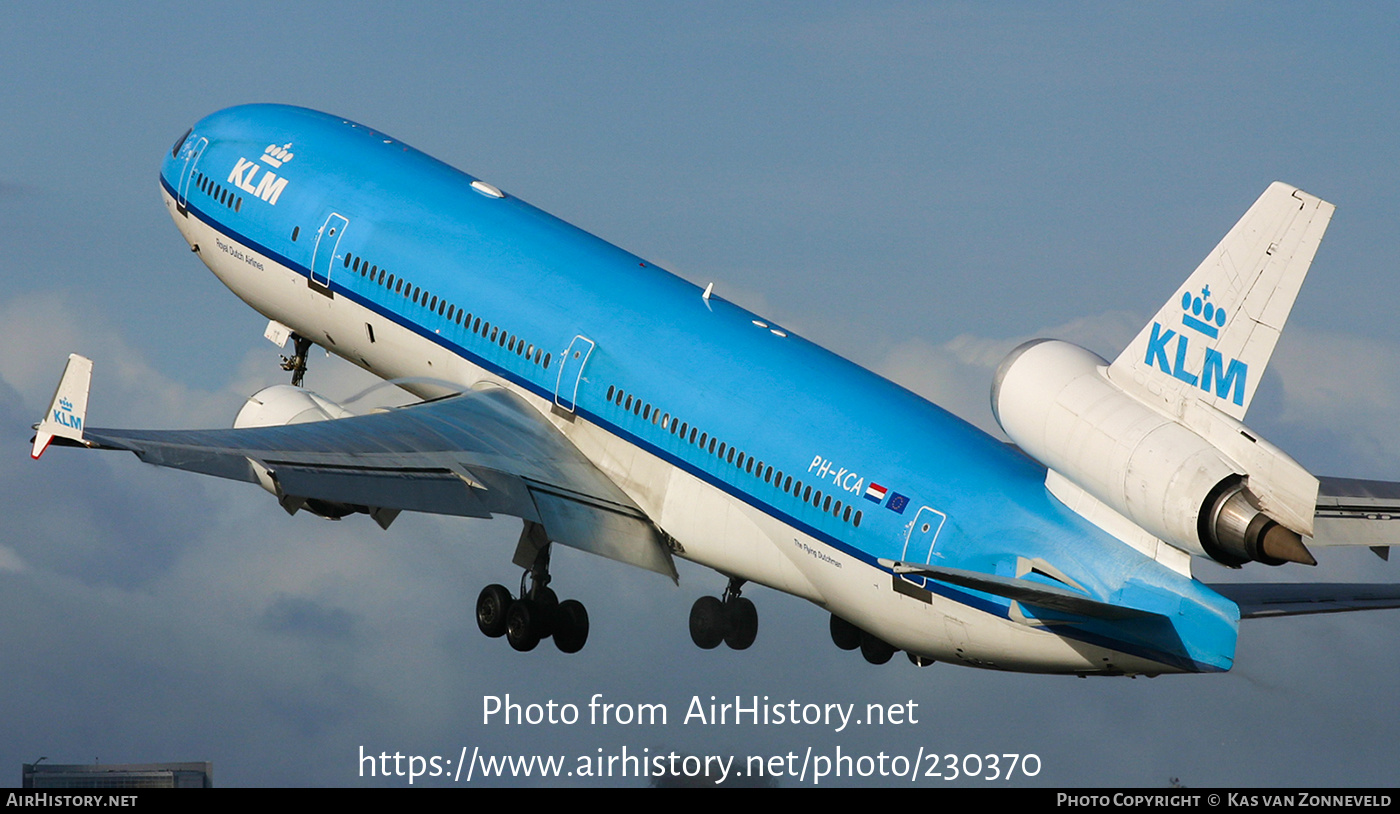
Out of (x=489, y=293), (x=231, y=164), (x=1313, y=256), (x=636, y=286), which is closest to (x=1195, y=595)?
(x=1313, y=256)

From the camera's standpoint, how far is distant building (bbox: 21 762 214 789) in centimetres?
9100

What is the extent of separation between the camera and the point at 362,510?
32188 mm

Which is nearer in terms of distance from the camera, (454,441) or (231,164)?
(454,441)

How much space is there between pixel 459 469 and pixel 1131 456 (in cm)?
1198

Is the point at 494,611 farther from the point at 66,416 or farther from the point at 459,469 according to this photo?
the point at 66,416

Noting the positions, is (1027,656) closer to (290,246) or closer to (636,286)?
(636,286)

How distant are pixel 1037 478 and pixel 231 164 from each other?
19086 millimetres

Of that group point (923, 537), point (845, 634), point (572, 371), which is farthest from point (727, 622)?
point (923, 537)

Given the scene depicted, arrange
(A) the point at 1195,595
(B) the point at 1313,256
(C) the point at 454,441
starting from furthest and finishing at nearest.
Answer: (C) the point at 454,441, (A) the point at 1195,595, (B) the point at 1313,256

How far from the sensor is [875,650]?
121 feet

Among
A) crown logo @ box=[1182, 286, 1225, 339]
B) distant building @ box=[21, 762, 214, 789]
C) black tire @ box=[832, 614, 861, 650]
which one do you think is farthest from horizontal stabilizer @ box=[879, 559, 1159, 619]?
distant building @ box=[21, 762, 214, 789]

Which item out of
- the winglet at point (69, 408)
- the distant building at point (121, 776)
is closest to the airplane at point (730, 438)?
the winglet at point (69, 408)

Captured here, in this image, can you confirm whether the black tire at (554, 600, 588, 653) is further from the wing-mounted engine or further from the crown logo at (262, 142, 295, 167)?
the crown logo at (262, 142, 295, 167)

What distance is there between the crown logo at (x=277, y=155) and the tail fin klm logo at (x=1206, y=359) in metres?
19.9
